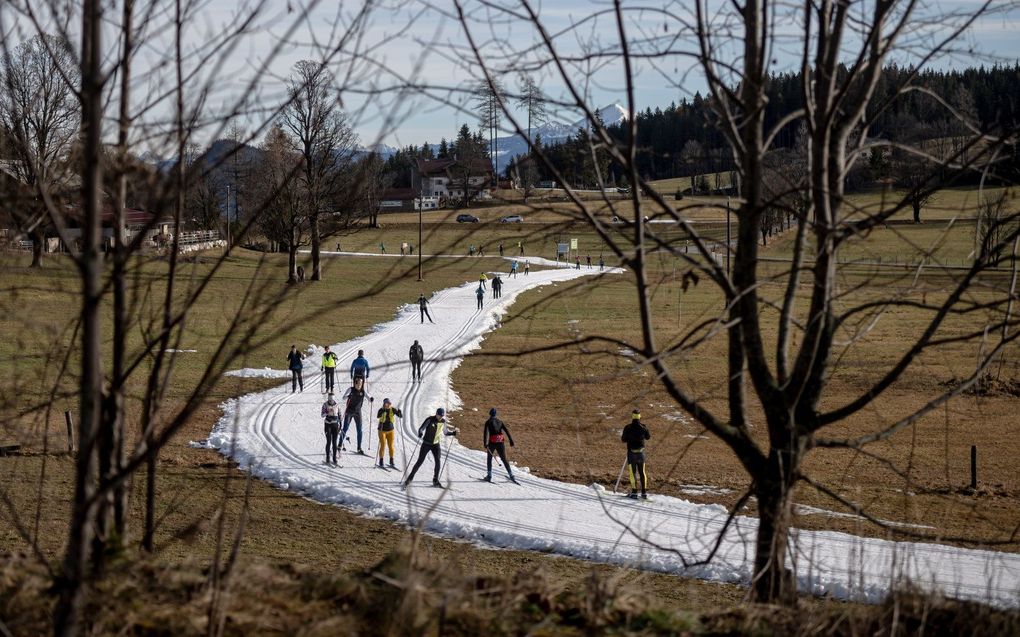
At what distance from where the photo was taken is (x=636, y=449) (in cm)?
1591

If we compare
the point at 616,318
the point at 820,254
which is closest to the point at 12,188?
the point at 820,254

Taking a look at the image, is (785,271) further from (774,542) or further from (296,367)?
(296,367)

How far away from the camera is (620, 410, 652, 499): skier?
15781 millimetres

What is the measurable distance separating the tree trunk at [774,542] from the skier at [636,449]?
428 inches

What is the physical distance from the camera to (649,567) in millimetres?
13000

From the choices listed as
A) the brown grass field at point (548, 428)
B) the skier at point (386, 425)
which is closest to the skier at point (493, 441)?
the brown grass field at point (548, 428)

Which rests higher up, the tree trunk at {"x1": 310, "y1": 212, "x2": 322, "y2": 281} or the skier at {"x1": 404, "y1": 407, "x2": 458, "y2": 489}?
the tree trunk at {"x1": 310, "y1": 212, "x2": 322, "y2": 281}

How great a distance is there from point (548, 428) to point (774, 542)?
18.7m

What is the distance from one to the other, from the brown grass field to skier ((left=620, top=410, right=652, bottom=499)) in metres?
0.65

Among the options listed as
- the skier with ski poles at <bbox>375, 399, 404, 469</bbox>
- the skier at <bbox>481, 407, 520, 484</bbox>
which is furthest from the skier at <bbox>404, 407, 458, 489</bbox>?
the skier with ski poles at <bbox>375, 399, 404, 469</bbox>

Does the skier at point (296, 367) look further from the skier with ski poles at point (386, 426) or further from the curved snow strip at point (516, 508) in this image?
Result: the skier with ski poles at point (386, 426)

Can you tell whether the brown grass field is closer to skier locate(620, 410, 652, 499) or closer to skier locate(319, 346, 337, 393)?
skier locate(620, 410, 652, 499)

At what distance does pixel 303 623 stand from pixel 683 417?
21042 mm

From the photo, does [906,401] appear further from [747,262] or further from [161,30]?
[161,30]
